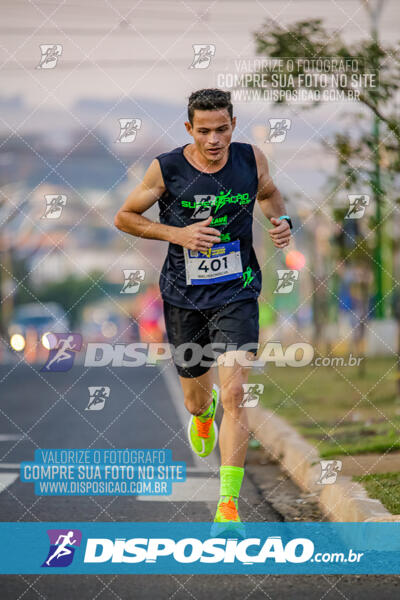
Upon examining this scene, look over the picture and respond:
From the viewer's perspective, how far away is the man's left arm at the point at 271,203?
536cm

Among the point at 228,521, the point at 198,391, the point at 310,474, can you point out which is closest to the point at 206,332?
the point at 198,391

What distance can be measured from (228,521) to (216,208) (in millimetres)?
1441

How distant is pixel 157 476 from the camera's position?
23.6 ft

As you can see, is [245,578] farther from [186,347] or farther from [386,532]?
[186,347]

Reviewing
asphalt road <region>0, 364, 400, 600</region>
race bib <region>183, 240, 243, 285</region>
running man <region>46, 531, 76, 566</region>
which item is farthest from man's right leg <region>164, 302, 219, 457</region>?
running man <region>46, 531, 76, 566</region>

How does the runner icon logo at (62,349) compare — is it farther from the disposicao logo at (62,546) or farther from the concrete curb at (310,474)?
the concrete curb at (310,474)

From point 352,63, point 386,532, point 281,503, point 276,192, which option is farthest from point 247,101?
point 386,532

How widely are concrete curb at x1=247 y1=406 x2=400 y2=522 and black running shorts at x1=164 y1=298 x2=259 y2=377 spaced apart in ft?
3.23

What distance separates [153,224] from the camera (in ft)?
17.3

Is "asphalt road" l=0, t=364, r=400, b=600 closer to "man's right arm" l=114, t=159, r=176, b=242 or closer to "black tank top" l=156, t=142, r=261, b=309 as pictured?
"black tank top" l=156, t=142, r=261, b=309

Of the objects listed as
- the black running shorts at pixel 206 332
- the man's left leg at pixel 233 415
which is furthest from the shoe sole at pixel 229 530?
the black running shorts at pixel 206 332

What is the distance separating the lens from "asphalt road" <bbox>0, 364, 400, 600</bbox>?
445 cm

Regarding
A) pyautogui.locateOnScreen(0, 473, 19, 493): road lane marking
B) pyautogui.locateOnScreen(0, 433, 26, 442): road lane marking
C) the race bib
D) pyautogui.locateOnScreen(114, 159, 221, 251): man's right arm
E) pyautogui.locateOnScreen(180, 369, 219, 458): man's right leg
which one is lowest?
pyautogui.locateOnScreen(0, 433, 26, 442): road lane marking

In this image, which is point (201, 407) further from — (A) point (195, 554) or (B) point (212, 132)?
(B) point (212, 132)
